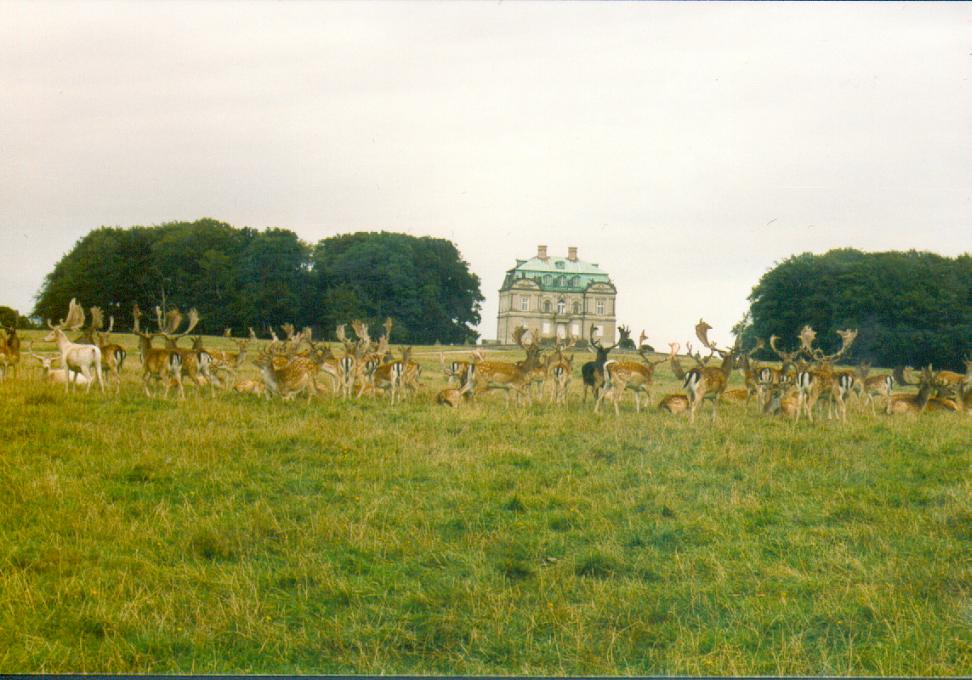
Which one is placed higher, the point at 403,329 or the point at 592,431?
the point at 403,329

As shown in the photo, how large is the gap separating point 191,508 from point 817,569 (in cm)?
305

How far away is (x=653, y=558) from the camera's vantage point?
3561mm

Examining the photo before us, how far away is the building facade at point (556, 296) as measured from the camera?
4.93 m

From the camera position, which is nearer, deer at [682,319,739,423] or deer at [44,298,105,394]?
deer at [44,298,105,394]

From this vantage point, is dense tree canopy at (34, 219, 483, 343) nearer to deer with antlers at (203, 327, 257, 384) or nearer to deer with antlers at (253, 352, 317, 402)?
deer with antlers at (203, 327, 257, 384)

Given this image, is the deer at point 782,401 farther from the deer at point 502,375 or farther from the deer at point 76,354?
the deer at point 76,354

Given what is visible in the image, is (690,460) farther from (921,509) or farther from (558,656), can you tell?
(558,656)

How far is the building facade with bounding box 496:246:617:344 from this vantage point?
16.2ft

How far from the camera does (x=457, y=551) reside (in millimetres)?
3566

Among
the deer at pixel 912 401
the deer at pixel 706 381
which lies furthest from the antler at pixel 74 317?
the deer at pixel 912 401

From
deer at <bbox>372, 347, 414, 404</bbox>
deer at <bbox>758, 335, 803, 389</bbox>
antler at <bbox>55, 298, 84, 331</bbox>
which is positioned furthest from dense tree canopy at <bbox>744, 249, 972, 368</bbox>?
deer at <bbox>372, 347, 414, 404</bbox>

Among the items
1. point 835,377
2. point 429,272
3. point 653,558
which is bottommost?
point 653,558

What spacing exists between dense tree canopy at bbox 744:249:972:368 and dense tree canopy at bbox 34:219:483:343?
7.09ft

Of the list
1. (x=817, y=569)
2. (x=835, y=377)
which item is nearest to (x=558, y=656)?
(x=817, y=569)
